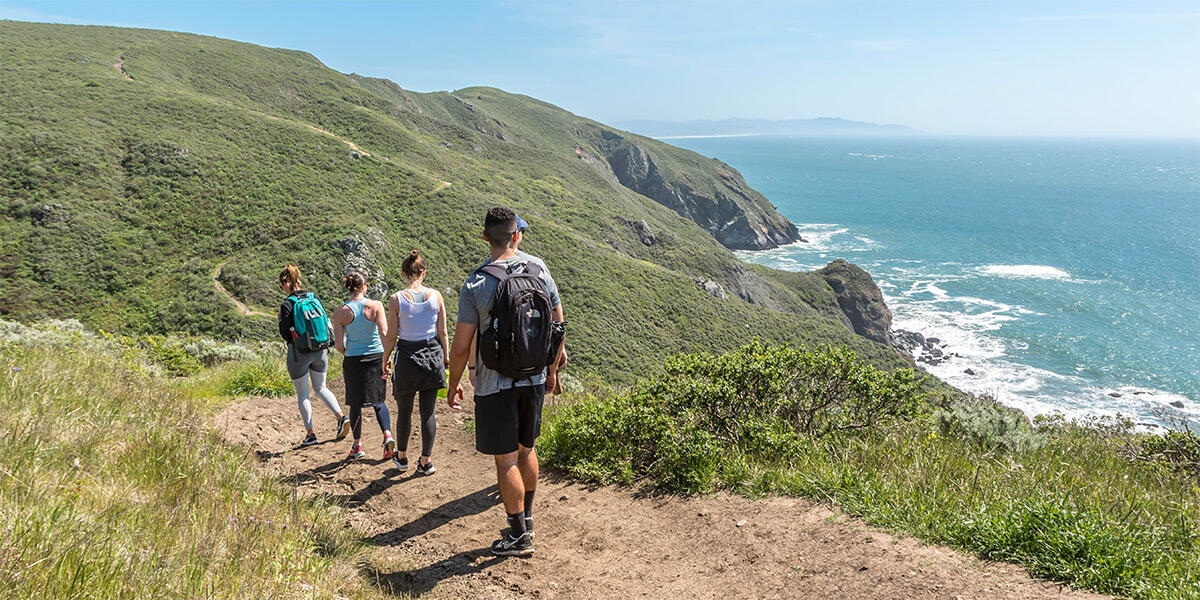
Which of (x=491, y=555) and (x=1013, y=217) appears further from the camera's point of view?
(x=1013, y=217)

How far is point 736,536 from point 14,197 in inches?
1678

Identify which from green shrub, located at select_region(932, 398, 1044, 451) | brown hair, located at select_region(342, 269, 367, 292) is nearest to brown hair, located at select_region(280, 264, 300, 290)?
brown hair, located at select_region(342, 269, 367, 292)

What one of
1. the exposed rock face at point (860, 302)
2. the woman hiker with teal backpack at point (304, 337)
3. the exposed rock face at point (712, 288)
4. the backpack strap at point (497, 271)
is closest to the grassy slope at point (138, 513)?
the woman hiker with teal backpack at point (304, 337)

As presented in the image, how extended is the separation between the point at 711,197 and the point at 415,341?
12435cm

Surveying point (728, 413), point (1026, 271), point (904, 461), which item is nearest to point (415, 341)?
point (728, 413)

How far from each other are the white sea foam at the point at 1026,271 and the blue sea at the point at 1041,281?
0.27 metres

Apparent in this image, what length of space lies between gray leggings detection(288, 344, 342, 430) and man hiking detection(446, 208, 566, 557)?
2763 millimetres

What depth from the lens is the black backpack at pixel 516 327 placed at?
343 centimetres

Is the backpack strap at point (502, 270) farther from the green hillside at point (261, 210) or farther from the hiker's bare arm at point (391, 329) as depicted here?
the green hillside at point (261, 210)

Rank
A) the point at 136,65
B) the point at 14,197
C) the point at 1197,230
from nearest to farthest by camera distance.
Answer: the point at 14,197 < the point at 136,65 < the point at 1197,230

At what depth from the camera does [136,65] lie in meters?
58.2

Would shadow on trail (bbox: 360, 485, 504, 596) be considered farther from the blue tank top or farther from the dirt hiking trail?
the blue tank top

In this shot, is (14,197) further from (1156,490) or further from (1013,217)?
(1013,217)

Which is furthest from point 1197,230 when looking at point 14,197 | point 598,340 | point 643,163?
point 14,197
